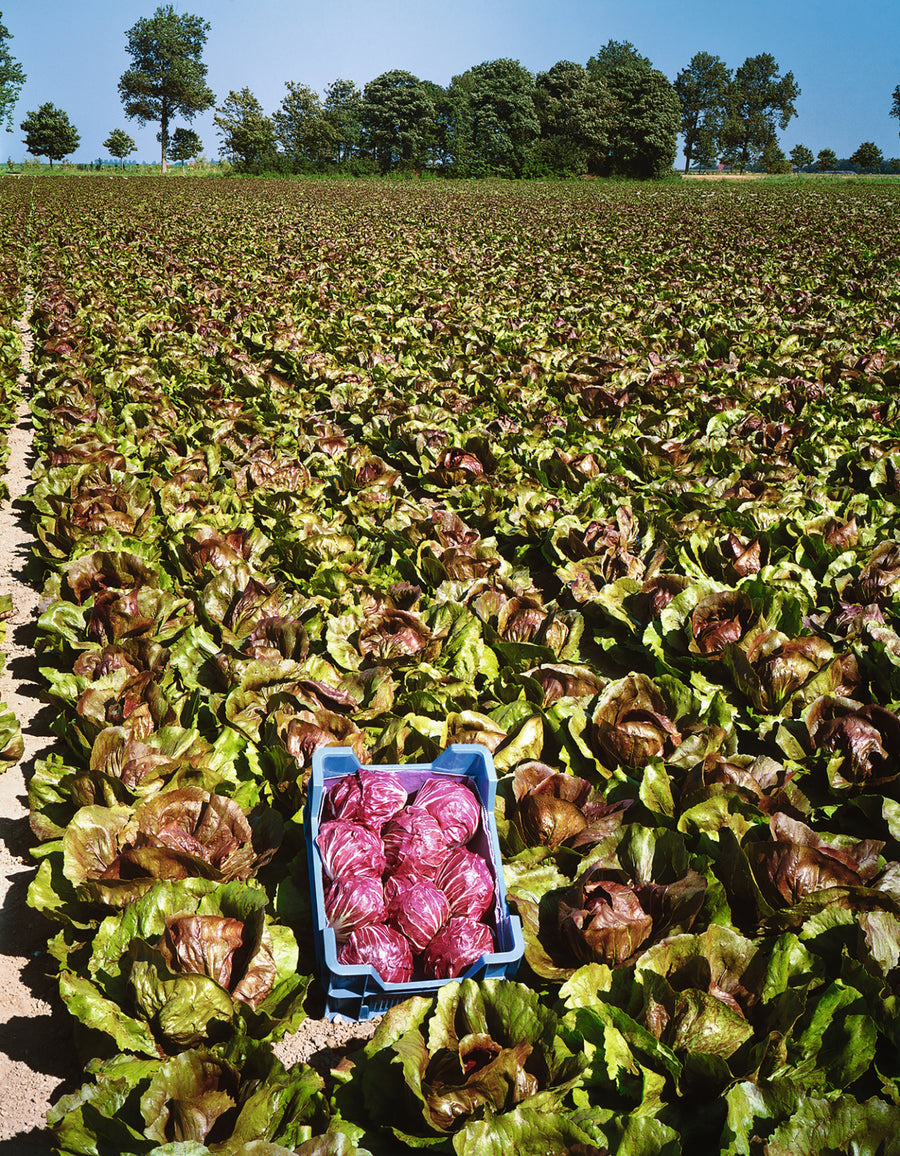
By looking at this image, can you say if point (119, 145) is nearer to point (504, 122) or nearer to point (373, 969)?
point (504, 122)

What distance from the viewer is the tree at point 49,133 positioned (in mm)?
80188

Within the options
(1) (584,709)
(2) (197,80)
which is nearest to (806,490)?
(1) (584,709)

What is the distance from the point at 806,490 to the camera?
18.0 feet

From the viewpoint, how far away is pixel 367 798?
2.53 meters

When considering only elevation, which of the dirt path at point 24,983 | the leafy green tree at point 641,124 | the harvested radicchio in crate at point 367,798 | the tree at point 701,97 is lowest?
the dirt path at point 24,983

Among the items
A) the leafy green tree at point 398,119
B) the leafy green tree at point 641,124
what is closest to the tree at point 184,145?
the leafy green tree at point 398,119

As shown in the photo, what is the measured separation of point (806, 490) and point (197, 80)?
98.4 metres

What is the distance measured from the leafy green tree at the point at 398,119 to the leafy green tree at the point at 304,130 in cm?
513

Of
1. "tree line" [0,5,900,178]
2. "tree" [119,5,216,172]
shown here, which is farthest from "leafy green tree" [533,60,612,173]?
"tree" [119,5,216,172]

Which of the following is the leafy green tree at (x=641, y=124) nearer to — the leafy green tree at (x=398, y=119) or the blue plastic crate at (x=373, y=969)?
the leafy green tree at (x=398, y=119)

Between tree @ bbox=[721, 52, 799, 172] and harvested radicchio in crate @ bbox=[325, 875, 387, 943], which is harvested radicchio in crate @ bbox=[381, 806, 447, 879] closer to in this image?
harvested radicchio in crate @ bbox=[325, 875, 387, 943]

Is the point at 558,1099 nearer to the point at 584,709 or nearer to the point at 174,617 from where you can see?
the point at 584,709

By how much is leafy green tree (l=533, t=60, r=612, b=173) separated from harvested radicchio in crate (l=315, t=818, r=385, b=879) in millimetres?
66763

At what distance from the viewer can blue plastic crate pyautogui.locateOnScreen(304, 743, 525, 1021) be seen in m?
2.16
